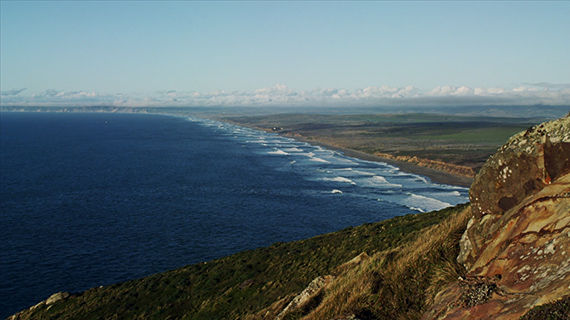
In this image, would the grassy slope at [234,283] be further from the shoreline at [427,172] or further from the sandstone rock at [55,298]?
the shoreline at [427,172]

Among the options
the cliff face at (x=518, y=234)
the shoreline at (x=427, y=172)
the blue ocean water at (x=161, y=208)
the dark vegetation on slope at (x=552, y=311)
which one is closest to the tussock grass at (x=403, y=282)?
the cliff face at (x=518, y=234)

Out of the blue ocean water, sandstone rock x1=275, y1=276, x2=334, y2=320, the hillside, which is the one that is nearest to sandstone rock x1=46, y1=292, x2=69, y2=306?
the blue ocean water

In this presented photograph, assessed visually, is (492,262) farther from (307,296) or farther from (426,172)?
(426,172)

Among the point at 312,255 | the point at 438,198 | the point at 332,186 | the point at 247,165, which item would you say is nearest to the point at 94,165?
the point at 247,165

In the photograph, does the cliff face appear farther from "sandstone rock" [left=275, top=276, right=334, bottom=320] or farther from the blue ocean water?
the blue ocean water

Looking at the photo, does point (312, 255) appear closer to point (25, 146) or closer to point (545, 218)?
point (545, 218)
